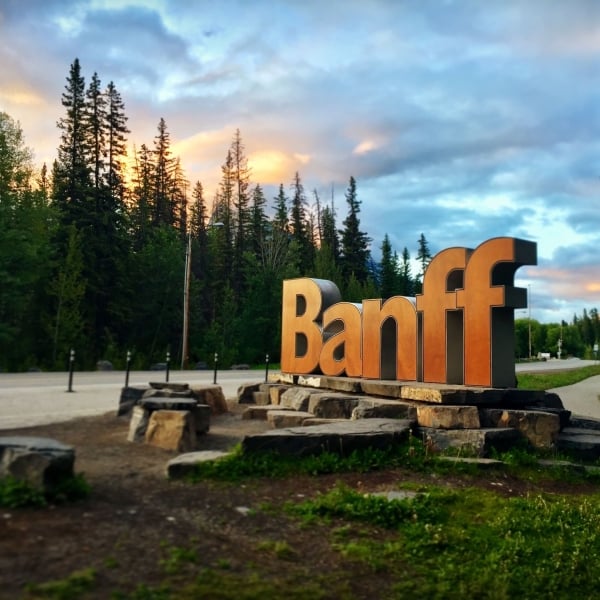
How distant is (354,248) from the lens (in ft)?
193

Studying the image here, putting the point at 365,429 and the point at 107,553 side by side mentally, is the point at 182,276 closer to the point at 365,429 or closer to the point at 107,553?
the point at 365,429

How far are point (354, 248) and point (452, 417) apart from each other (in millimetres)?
50783

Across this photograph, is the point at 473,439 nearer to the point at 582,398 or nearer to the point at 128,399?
the point at 128,399

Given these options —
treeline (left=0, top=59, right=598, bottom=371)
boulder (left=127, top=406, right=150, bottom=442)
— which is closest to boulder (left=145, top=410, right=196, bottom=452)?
boulder (left=127, top=406, right=150, bottom=442)

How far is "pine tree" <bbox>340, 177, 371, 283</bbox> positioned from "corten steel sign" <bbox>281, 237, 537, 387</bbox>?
45587 mm

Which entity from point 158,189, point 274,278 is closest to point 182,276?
point 274,278

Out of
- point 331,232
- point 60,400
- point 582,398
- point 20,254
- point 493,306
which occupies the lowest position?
point 582,398

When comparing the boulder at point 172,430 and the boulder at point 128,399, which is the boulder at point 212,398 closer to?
the boulder at point 128,399

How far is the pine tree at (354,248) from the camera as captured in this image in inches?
2292

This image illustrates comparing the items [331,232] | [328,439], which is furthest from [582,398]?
[331,232]

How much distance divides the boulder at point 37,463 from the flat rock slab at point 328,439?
2241 mm

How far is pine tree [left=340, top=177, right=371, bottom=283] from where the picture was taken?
5822 centimetres

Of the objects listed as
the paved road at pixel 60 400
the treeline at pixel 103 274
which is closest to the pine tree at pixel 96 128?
the treeline at pixel 103 274

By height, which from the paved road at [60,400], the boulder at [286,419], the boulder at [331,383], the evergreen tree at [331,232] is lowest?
the paved road at [60,400]
